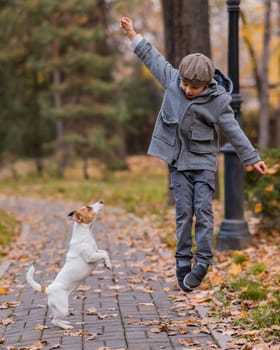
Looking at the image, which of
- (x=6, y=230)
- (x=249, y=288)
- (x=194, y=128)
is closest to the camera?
(x=194, y=128)

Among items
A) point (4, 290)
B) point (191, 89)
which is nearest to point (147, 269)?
point (4, 290)

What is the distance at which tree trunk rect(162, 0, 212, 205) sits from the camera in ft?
40.5

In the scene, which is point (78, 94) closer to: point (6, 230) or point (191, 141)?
point (6, 230)

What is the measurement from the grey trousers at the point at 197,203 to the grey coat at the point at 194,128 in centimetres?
10

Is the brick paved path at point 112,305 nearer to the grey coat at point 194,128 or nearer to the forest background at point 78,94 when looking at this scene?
the grey coat at point 194,128

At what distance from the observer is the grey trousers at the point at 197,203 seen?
5.86 meters

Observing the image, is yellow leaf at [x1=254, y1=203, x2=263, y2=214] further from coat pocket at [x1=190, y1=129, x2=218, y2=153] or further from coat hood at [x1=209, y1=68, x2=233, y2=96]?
coat pocket at [x1=190, y1=129, x2=218, y2=153]

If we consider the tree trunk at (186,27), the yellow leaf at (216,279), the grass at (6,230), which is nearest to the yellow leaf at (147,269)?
the yellow leaf at (216,279)

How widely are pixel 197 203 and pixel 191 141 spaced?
51cm

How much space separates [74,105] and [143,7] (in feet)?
19.7

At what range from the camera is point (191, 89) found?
18.6 feet

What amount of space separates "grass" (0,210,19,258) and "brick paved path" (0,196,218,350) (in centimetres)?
21

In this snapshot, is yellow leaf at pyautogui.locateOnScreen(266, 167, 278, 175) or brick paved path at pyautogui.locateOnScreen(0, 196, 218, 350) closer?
brick paved path at pyautogui.locateOnScreen(0, 196, 218, 350)

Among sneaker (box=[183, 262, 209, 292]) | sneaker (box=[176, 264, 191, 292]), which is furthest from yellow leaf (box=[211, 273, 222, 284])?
sneaker (box=[183, 262, 209, 292])
